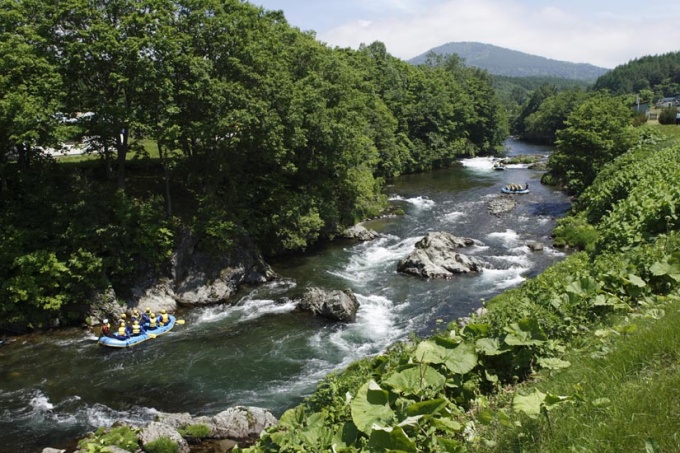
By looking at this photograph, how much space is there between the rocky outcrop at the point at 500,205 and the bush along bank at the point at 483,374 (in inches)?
1276

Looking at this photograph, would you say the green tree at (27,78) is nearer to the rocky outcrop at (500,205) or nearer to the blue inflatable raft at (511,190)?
the rocky outcrop at (500,205)

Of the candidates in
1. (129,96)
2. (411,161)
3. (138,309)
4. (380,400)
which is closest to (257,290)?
(138,309)

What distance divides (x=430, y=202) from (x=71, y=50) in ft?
117

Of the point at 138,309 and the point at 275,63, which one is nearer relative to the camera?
the point at 138,309

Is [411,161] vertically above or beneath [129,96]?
beneath

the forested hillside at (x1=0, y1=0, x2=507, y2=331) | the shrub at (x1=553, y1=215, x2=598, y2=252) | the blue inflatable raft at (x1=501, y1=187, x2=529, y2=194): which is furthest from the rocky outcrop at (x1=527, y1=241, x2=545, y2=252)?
the blue inflatable raft at (x1=501, y1=187, x2=529, y2=194)

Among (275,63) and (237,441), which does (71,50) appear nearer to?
(275,63)

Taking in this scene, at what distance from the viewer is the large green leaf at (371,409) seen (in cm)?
596

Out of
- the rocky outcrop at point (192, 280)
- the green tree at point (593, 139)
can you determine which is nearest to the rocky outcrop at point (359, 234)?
the rocky outcrop at point (192, 280)

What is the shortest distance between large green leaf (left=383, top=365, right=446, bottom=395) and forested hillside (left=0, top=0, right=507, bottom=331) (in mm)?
22109

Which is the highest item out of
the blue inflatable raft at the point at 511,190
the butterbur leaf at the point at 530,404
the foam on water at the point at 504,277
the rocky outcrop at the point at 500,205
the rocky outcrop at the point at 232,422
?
the butterbur leaf at the point at 530,404

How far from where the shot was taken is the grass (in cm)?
460

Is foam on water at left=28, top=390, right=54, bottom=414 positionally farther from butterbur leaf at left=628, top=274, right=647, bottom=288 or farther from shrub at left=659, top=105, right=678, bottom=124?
shrub at left=659, top=105, right=678, bottom=124

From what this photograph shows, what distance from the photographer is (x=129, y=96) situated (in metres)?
26.1
